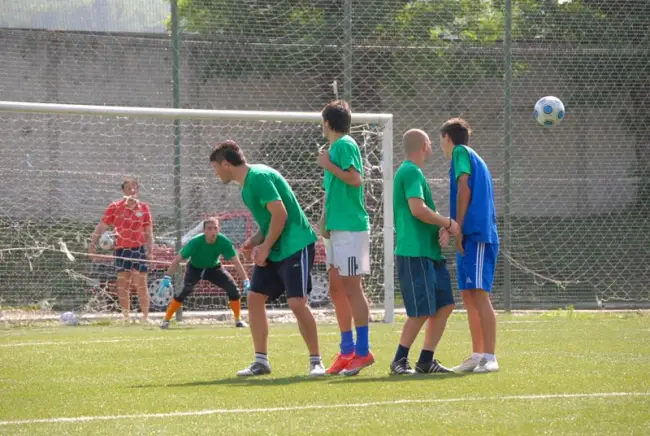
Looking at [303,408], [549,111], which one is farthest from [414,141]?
[549,111]

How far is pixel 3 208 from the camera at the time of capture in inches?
547

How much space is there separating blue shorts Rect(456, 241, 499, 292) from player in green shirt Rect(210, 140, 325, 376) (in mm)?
1059

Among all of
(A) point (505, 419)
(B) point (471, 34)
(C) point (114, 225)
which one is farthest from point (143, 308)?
(A) point (505, 419)

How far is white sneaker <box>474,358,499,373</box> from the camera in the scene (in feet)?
24.3

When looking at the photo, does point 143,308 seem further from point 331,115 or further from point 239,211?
point 331,115

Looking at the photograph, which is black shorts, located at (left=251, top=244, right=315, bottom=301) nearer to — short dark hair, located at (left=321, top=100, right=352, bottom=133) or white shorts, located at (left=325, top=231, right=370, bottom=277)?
white shorts, located at (left=325, top=231, right=370, bottom=277)

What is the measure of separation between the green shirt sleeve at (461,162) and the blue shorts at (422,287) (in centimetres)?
65

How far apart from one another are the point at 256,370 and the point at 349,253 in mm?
1029

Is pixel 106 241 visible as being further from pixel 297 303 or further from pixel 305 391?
pixel 305 391

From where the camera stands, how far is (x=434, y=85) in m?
17.1

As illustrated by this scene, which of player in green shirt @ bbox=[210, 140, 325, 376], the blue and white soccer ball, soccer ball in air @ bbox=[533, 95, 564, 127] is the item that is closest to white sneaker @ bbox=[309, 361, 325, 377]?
player in green shirt @ bbox=[210, 140, 325, 376]

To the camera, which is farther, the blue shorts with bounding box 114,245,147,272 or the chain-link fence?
the chain-link fence

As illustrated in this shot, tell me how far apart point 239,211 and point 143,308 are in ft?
7.43

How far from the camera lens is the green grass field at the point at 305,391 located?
5270 millimetres
